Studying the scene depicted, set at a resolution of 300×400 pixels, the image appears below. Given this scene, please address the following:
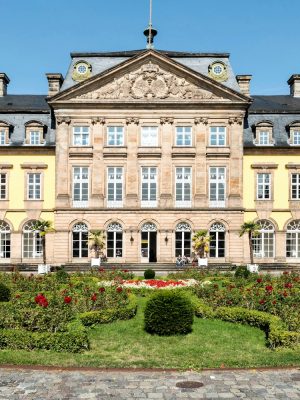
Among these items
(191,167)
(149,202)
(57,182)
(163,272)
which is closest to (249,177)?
(191,167)

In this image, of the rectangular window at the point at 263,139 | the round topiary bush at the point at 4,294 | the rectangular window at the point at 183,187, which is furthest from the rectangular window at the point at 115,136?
the round topiary bush at the point at 4,294

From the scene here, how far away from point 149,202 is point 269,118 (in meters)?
11.9

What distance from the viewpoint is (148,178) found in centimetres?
3981

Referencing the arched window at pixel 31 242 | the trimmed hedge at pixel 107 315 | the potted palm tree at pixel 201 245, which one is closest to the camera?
the trimmed hedge at pixel 107 315

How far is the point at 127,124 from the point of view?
131ft

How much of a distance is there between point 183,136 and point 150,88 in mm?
4293

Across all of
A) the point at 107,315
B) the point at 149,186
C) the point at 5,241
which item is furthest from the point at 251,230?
the point at 107,315

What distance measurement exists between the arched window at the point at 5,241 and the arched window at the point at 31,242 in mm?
1255

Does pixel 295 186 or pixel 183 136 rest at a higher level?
pixel 183 136

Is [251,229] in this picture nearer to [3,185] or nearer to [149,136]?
[149,136]

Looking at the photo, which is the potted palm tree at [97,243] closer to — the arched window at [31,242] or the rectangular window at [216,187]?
the arched window at [31,242]

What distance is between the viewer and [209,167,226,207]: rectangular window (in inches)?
1571

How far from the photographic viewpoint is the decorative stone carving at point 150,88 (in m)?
39.8

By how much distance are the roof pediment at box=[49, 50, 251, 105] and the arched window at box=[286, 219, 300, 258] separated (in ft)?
32.5
